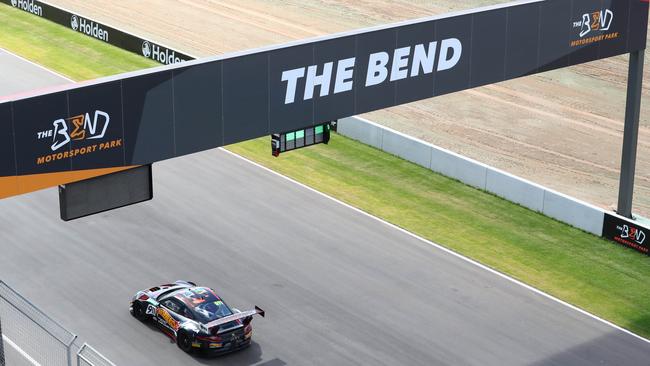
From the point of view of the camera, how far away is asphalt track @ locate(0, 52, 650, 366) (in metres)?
28.8

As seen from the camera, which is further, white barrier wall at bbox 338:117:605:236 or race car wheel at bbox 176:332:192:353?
white barrier wall at bbox 338:117:605:236

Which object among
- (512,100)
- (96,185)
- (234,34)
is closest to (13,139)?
(96,185)

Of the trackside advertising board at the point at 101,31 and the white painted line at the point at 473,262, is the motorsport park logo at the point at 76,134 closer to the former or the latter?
the white painted line at the point at 473,262

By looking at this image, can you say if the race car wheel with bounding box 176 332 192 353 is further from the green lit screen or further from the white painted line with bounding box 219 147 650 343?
the white painted line with bounding box 219 147 650 343

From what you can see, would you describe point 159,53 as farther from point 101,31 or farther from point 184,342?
point 184,342

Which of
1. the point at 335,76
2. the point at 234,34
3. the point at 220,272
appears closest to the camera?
the point at 335,76

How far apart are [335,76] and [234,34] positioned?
3139cm

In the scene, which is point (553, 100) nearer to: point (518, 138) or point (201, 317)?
point (518, 138)

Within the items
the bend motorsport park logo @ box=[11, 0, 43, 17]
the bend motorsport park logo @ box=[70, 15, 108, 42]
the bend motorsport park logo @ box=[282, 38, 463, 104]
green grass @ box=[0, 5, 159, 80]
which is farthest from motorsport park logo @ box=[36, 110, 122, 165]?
the bend motorsport park logo @ box=[11, 0, 43, 17]

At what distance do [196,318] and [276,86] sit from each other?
6167 mm

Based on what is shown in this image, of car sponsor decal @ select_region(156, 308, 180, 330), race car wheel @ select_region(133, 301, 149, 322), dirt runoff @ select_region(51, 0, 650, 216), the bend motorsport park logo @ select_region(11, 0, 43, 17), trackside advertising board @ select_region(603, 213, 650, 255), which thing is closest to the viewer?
car sponsor decal @ select_region(156, 308, 180, 330)

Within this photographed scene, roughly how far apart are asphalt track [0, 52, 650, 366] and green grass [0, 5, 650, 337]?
35.1 inches

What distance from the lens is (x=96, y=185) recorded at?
23234 mm

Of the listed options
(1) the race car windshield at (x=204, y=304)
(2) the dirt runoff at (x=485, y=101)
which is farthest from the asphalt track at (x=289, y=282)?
(2) the dirt runoff at (x=485, y=101)
